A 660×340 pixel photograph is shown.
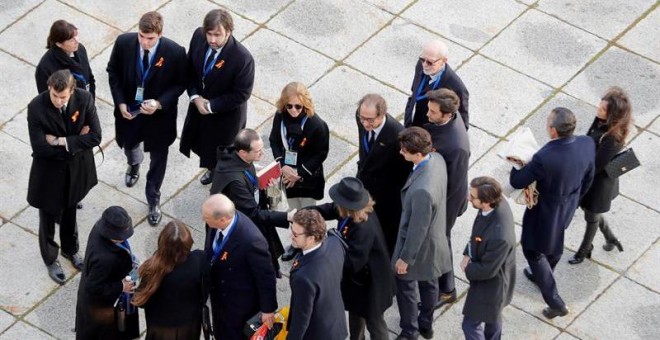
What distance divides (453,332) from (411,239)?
1.34m

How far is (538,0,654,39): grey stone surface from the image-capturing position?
1406cm

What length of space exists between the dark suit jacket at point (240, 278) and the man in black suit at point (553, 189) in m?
2.28

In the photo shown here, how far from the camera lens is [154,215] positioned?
11.7m

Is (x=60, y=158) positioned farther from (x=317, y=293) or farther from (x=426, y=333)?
(x=426, y=333)

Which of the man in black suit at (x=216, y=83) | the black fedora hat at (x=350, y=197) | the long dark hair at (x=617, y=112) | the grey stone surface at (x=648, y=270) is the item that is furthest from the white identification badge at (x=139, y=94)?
the grey stone surface at (x=648, y=270)

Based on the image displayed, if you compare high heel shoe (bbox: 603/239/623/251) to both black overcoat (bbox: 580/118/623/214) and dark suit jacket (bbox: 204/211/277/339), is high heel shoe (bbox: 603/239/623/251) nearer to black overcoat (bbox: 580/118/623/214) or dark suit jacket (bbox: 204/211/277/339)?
black overcoat (bbox: 580/118/623/214)

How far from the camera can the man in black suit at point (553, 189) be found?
1016cm

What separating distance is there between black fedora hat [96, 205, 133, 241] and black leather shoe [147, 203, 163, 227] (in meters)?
2.38

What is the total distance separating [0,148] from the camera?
1233 centimetres

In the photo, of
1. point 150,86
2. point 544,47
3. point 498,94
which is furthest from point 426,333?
point 544,47

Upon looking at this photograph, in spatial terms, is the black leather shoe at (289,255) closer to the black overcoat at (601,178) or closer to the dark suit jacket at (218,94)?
the dark suit jacket at (218,94)

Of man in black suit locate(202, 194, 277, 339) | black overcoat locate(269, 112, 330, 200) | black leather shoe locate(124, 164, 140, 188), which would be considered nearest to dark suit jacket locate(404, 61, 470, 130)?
black overcoat locate(269, 112, 330, 200)

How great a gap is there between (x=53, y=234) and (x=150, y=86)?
1.53 m

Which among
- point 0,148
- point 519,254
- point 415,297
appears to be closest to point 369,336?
point 415,297
